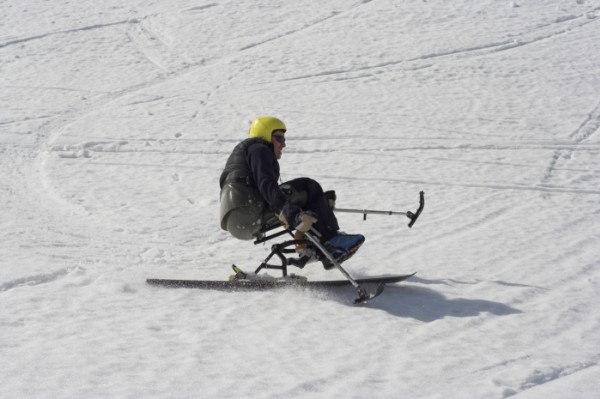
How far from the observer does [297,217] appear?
587 cm

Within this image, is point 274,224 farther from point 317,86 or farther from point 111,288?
point 317,86

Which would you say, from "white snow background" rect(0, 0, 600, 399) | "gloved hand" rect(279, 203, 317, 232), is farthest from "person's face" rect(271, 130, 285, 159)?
"white snow background" rect(0, 0, 600, 399)

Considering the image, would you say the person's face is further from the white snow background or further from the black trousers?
the white snow background

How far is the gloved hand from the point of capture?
5844mm

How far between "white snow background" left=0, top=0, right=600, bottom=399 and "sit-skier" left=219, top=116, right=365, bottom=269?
0.48m

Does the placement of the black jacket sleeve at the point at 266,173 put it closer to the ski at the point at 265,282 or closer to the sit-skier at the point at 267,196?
the sit-skier at the point at 267,196

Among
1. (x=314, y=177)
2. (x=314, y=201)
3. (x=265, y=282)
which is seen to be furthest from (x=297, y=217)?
(x=314, y=177)

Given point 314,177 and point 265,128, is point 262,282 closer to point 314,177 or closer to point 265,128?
point 265,128

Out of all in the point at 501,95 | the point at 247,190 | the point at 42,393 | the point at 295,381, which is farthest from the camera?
the point at 501,95

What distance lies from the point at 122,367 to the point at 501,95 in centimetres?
1240

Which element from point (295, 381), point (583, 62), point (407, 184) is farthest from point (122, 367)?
point (583, 62)

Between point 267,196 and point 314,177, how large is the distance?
5380 mm

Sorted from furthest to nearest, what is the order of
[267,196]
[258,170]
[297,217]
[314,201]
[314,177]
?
1. [314,177]
2. [314,201]
3. [258,170]
4. [267,196]
5. [297,217]

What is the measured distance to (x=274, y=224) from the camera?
652cm
